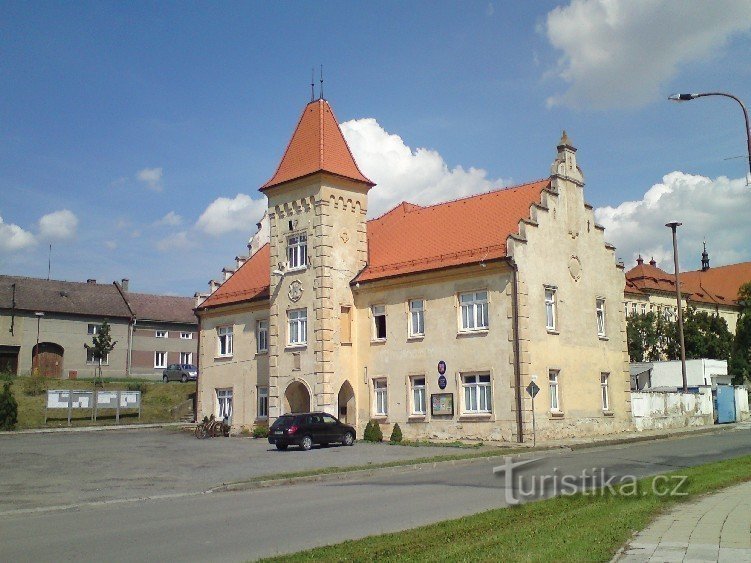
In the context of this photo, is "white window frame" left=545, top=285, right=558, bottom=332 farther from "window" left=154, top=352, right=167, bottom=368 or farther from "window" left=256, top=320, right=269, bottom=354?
"window" left=154, top=352, right=167, bottom=368

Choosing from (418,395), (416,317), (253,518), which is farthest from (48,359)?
(253,518)

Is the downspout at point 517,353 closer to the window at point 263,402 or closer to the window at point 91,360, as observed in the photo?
the window at point 263,402

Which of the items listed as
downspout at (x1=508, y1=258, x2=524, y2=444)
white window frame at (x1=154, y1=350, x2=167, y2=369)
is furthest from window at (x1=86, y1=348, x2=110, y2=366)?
downspout at (x1=508, y1=258, x2=524, y2=444)

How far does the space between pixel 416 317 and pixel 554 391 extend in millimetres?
6880

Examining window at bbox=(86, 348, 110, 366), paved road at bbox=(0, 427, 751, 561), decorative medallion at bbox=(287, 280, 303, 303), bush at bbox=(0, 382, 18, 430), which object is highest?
decorative medallion at bbox=(287, 280, 303, 303)

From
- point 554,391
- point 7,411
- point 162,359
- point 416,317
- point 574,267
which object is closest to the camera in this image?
point 554,391

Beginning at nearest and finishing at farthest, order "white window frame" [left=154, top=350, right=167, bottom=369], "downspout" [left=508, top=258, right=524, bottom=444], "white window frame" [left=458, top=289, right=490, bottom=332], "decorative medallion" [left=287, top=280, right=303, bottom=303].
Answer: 1. "downspout" [left=508, top=258, right=524, bottom=444]
2. "white window frame" [left=458, top=289, right=490, bottom=332]
3. "decorative medallion" [left=287, top=280, right=303, bottom=303]
4. "white window frame" [left=154, top=350, right=167, bottom=369]

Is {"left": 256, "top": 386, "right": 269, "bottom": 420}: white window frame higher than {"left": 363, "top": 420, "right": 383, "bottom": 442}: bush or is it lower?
higher

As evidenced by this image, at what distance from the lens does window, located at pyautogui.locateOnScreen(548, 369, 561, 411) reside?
3200 cm

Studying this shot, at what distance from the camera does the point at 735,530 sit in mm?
9336

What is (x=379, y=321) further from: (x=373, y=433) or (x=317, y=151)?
(x=317, y=151)

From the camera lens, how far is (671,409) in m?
41.6

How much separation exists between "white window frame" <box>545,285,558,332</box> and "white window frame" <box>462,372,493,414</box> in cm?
394

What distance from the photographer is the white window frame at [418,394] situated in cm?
3322
